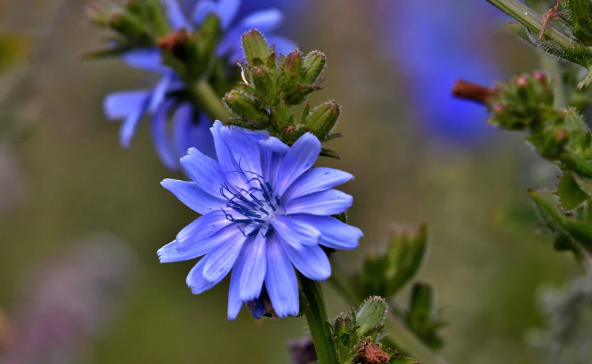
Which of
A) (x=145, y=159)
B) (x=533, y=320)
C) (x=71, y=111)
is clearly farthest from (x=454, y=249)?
(x=71, y=111)

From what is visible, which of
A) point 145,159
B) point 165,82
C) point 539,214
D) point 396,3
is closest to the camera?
point 539,214

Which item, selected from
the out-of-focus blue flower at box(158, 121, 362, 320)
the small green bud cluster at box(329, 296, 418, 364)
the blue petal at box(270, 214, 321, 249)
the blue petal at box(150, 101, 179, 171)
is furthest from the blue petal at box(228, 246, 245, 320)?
the blue petal at box(150, 101, 179, 171)

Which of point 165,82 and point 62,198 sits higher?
point 165,82

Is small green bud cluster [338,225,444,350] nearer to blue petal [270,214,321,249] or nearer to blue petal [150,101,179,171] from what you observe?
blue petal [270,214,321,249]

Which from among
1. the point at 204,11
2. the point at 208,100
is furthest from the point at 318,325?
the point at 204,11

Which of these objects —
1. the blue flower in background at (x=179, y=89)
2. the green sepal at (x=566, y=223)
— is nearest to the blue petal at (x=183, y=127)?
the blue flower in background at (x=179, y=89)

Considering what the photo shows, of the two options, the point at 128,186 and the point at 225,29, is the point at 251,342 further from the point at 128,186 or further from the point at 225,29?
the point at 225,29

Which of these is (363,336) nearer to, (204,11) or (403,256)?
(403,256)

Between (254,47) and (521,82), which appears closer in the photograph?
(254,47)
